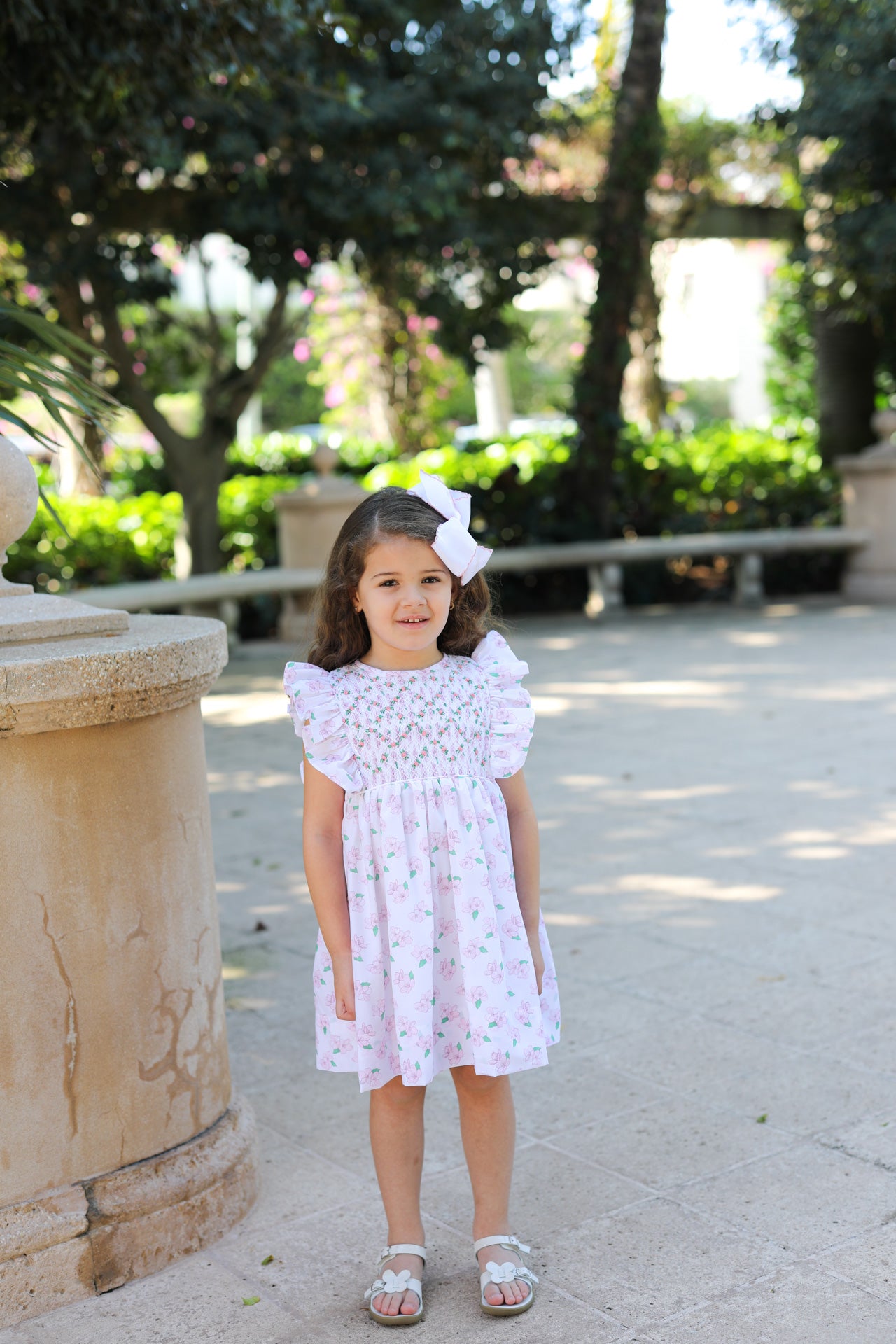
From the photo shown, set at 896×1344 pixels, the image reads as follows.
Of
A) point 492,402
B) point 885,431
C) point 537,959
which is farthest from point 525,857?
point 492,402

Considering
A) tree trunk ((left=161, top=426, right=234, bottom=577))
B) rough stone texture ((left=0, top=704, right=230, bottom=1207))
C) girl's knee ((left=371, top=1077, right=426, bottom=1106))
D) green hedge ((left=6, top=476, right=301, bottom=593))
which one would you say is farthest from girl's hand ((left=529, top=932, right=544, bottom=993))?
tree trunk ((left=161, top=426, right=234, bottom=577))

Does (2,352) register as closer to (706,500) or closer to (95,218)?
(95,218)

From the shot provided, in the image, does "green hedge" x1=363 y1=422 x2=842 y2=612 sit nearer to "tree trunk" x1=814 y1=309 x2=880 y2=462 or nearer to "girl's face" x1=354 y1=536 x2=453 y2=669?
"tree trunk" x1=814 y1=309 x2=880 y2=462

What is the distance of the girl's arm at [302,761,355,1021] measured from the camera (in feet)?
7.64

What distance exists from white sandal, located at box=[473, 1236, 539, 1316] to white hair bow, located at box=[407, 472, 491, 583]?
1153 millimetres

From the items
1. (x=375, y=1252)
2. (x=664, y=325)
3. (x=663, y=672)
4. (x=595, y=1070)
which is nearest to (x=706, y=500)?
(x=663, y=672)

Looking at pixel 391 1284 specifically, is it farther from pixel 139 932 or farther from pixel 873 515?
pixel 873 515

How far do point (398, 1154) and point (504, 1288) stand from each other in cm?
28

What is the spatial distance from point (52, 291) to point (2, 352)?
26.2ft

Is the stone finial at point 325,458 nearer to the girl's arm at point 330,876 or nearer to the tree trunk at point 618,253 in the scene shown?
the tree trunk at point 618,253

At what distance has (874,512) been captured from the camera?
39.4ft

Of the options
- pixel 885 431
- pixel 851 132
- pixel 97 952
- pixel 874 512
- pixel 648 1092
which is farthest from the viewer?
pixel 885 431

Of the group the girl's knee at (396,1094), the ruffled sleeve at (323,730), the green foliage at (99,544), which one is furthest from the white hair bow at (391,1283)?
the green foliage at (99,544)

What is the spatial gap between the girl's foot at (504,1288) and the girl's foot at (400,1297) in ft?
0.38
